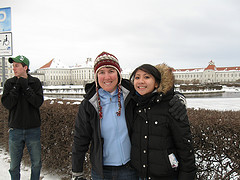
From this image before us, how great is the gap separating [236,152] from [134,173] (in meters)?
1.30

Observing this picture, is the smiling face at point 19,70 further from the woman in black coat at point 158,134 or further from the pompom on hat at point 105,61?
the woman in black coat at point 158,134

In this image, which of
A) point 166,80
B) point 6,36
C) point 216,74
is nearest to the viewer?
point 166,80

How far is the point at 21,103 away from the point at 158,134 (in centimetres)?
224

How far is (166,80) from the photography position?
1.71 meters

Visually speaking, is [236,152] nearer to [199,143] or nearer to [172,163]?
[199,143]

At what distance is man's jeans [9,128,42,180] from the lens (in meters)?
2.76

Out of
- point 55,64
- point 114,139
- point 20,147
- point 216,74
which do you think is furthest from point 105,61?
point 216,74

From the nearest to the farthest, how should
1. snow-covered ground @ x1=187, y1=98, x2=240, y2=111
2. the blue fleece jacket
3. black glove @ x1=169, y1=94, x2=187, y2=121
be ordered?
black glove @ x1=169, y1=94, x2=187, y2=121 < the blue fleece jacket < snow-covered ground @ x1=187, y1=98, x2=240, y2=111

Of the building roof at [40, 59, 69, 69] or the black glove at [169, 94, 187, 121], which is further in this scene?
the building roof at [40, 59, 69, 69]

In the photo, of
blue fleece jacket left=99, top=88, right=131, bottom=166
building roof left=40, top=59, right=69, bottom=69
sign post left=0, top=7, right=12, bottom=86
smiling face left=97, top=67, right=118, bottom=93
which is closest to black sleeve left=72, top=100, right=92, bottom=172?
blue fleece jacket left=99, top=88, right=131, bottom=166

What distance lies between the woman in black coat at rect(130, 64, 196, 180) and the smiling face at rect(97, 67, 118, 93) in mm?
248

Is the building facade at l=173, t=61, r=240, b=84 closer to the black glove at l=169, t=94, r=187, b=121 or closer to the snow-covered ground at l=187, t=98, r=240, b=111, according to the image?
the snow-covered ground at l=187, t=98, r=240, b=111

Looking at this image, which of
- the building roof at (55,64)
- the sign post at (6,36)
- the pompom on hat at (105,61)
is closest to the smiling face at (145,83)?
the pompom on hat at (105,61)

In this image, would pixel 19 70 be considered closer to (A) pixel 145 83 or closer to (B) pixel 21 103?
(B) pixel 21 103
